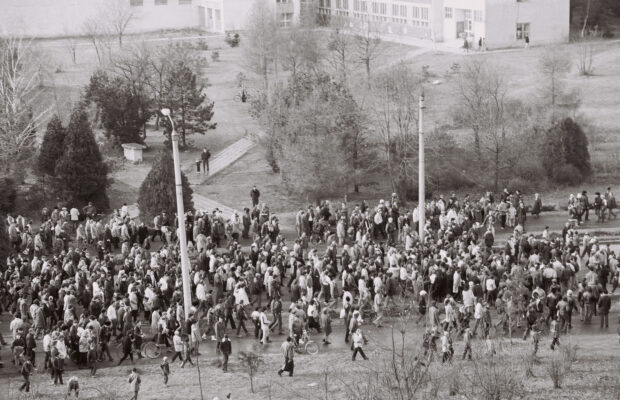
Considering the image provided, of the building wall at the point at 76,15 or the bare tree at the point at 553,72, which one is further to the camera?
the building wall at the point at 76,15

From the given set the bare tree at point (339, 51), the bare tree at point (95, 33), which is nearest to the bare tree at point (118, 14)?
the bare tree at point (95, 33)

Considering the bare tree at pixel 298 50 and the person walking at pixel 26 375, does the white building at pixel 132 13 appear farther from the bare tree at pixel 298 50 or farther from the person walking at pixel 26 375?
the person walking at pixel 26 375

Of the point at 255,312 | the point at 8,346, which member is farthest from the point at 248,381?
the point at 8,346

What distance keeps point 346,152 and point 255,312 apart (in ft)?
47.6

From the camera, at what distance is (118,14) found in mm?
77812

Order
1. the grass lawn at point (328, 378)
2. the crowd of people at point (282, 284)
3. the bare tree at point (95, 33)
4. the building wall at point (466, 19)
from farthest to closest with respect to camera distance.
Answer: the bare tree at point (95, 33), the building wall at point (466, 19), the crowd of people at point (282, 284), the grass lawn at point (328, 378)

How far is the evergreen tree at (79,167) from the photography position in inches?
1538

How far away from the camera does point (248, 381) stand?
24.7m

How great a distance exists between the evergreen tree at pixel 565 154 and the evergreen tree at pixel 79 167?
54.9 feet

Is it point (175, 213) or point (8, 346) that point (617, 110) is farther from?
point (8, 346)

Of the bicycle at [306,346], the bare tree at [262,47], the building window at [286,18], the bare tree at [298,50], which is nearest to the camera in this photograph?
the bicycle at [306,346]

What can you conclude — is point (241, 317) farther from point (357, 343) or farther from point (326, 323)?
point (357, 343)

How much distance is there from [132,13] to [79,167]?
138 feet

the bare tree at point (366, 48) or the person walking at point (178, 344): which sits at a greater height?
the bare tree at point (366, 48)
